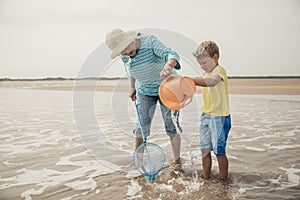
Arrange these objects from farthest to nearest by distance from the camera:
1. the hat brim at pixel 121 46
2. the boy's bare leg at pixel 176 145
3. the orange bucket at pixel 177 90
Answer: the boy's bare leg at pixel 176 145 → the hat brim at pixel 121 46 → the orange bucket at pixel 177 90

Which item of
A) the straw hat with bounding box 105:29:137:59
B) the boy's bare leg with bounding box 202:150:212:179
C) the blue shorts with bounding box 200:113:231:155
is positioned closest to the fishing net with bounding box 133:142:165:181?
the boy's bare leg with bounding box 202:150:212:179

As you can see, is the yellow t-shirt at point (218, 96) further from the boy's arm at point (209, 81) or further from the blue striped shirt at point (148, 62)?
the blue striped shirt at point (148, 62)

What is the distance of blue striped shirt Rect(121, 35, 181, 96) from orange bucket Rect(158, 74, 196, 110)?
0.22 m

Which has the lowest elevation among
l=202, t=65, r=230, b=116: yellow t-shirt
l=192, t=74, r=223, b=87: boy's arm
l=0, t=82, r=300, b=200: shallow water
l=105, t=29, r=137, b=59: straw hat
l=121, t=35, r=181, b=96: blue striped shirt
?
l=0, t=82, r=300, b=200: shallow water

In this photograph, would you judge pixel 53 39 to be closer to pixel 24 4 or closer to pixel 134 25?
pixel 24 4

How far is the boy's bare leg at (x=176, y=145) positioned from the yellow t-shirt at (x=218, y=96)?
20.6 inches

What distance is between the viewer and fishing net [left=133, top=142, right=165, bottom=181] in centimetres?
251

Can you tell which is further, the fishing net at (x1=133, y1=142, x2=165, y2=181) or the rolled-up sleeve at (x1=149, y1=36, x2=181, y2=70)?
the fishing net at (x1=133, y1=142, x2=165, y2=181)

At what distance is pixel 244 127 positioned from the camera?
462 cm

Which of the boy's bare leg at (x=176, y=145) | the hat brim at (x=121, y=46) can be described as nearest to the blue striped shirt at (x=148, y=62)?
the hat brim at (x=121, y=46)

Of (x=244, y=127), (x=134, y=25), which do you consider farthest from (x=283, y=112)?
(x=134, y=25)

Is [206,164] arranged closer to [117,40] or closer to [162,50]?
[162,50]

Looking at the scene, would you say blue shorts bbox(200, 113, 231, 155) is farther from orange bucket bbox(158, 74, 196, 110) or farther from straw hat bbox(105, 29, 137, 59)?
straw hat bbox(105, 29, 137, 59)

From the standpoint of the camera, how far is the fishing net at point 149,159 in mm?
2508
